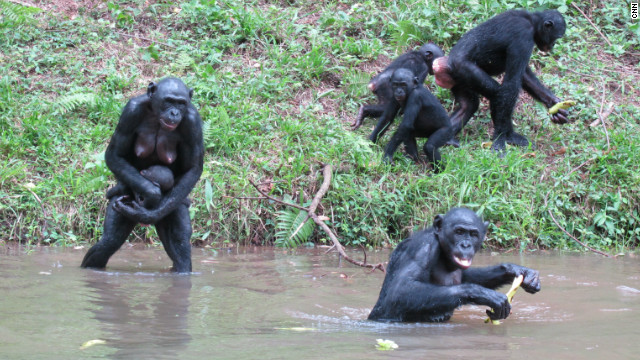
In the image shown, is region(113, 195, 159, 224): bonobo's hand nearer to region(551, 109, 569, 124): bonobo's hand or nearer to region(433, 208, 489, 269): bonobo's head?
region(433, 208, 489, 269): bonobo's head

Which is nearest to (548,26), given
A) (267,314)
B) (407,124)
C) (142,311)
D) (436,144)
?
(436,144)

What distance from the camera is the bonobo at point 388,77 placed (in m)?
10.7

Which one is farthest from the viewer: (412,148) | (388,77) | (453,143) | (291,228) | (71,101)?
(388,77)

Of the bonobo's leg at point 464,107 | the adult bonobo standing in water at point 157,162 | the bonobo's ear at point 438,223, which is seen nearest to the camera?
the bonobo's ear at point 438,223

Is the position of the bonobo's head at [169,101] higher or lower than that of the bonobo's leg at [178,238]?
higher

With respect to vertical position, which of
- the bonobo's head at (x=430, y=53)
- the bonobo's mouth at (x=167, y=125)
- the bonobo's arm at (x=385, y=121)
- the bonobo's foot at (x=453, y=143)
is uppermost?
the bonobo's head at (x=430, y=53)

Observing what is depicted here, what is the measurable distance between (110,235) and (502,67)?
6447mm

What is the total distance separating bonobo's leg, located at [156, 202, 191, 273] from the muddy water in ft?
0.50

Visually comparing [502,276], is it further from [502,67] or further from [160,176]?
[502,67]

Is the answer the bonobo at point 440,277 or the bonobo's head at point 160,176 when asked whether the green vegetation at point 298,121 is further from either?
the bonobo at point 440,277

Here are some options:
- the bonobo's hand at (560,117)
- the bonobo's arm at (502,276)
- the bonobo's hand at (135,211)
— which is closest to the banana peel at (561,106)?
the bonobo's hand at (560,117)

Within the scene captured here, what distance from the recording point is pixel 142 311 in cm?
525

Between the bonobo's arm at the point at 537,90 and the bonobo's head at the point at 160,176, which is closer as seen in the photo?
the bonobo's head at the point at 160,176

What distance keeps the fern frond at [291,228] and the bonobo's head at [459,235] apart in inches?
135
